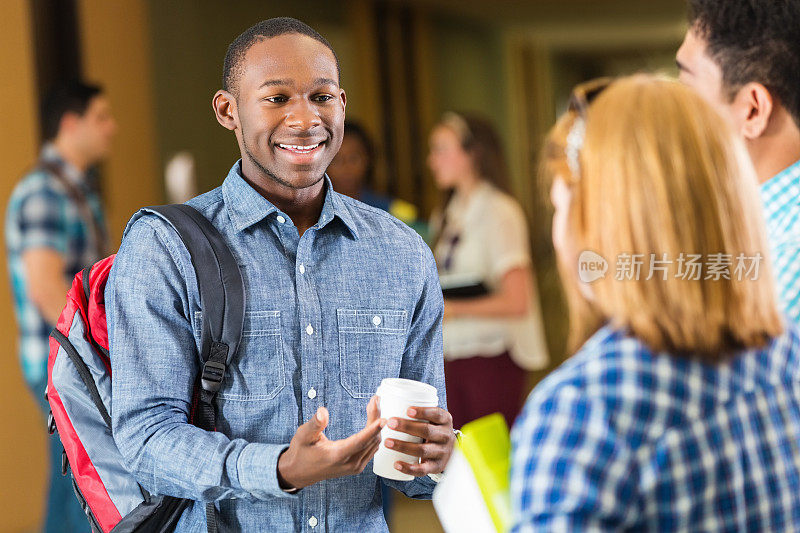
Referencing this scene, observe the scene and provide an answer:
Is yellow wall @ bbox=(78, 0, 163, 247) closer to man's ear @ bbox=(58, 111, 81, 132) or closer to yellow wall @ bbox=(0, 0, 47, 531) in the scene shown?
yellow wall @ bbox=(0, 0, 47, 531)

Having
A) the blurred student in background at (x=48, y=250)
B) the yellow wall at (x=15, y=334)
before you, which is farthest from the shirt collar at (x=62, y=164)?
the yellow wall at (x=15, y=334)

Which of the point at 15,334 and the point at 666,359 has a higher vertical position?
the point at 666,359

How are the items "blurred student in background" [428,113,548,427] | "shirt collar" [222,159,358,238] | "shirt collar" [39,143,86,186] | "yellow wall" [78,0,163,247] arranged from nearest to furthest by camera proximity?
"shirt collar" [222,159,358,238], "shirt collar" [39,143,86,186], "blurred student in background" [428,113,548,427], "yellow wall" [78,0,163,247]

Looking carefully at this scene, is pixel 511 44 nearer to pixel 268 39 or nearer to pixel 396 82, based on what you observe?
pixel 396 82

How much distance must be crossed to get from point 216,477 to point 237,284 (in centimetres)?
26

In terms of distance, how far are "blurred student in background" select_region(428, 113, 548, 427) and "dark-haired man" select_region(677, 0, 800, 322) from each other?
2.11 m

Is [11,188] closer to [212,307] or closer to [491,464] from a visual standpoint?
[212,307]

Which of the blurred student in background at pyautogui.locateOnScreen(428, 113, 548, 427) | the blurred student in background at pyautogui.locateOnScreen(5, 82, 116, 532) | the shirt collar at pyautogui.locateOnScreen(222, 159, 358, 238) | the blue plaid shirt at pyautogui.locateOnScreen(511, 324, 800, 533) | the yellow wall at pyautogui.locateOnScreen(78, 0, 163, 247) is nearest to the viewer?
the blue plaid shirt at pyautogui.locateOnScreen(511, 324, 800, 533)

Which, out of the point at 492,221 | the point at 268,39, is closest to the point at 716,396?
the point at 268,39

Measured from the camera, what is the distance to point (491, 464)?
39.3 inches

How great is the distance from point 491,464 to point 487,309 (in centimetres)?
250

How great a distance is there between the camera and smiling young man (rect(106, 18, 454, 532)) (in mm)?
1144

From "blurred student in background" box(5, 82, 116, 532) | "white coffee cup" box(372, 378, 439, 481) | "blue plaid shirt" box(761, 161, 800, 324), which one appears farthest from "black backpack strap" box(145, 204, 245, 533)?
"blurred student in background" box(5, 82, 116, 532)

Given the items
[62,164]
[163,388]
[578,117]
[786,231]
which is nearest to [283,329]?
[163,388]
